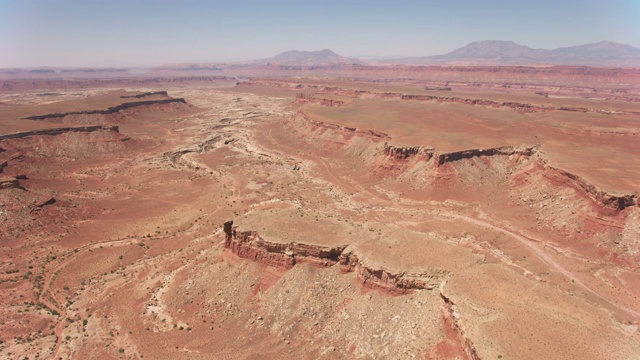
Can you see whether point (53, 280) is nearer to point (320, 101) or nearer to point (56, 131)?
point (56, 131)

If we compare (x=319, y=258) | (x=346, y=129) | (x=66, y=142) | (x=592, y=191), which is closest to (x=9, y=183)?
(x=66, y=142)

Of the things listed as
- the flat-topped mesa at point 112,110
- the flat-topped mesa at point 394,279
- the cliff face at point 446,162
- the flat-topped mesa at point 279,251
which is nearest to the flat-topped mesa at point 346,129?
the cliff face at point 446,162

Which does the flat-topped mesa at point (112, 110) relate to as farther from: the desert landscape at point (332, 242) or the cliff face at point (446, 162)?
the cliff face at point (446, 162)

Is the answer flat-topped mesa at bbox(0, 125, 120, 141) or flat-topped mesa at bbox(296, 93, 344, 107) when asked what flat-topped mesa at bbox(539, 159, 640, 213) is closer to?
flat-topped mesa at bbox(296, 93, 344, 107)

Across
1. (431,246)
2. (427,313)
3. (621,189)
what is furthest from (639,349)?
(621,189)

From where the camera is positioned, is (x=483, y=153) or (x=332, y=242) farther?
(x=483, y=153)

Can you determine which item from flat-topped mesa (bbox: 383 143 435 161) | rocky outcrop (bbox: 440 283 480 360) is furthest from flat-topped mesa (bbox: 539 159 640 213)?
rocky outcrop (bbox: 440 283 480 360)

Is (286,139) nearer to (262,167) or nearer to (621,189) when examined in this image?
(262,167)

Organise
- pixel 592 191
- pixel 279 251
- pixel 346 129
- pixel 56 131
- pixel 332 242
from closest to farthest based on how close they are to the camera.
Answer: pixel 332 242
pixel 279 251
pixel 592 191
pixel 56 131
pixel 346 129
